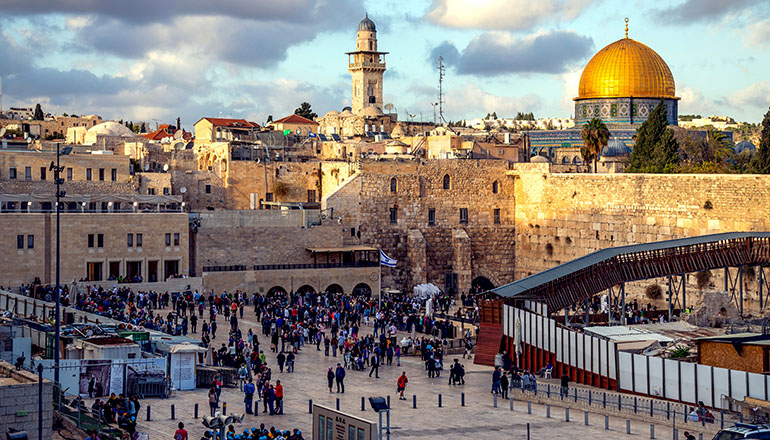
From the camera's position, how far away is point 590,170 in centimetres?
5406

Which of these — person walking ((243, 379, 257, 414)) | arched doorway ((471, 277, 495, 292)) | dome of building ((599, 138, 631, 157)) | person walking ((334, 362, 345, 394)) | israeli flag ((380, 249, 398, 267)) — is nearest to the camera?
person walking ((243, 379, 257, 414))

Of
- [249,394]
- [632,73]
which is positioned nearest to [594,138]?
[632,73]

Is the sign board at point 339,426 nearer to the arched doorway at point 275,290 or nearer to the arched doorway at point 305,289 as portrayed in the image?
the arched doorway at point 275,290

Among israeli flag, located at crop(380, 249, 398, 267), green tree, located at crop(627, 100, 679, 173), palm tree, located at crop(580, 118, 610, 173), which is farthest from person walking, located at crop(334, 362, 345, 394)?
palm tree, located at crop(580, 118, 610, 173)

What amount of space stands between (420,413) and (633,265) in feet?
36.7

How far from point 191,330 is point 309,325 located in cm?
338

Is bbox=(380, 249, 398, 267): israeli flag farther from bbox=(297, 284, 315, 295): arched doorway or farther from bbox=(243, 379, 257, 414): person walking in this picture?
bbox=(243, 379, 257, 414): person walking

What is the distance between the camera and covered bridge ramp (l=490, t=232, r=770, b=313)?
98.2 feet

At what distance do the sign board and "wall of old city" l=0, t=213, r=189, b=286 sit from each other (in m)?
25.2

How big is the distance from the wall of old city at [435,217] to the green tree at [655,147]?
576 centimetres

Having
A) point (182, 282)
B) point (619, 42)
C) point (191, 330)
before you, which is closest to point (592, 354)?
point (191, 330)

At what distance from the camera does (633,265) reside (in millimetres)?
30953

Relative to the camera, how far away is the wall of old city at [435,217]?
46500 mm

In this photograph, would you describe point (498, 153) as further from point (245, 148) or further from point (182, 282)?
point (182, 282)
